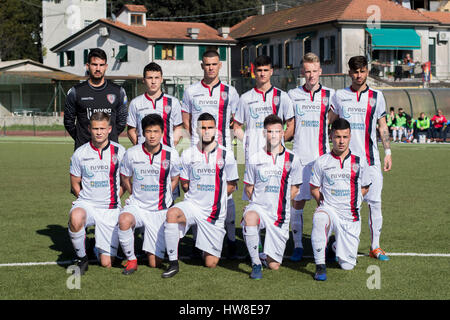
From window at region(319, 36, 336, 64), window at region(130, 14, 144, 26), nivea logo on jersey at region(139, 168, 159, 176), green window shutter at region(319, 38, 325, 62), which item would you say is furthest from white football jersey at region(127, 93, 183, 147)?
window at region(130, 14, 144, 26)

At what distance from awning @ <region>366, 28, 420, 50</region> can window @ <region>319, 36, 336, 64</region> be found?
237 centimetres

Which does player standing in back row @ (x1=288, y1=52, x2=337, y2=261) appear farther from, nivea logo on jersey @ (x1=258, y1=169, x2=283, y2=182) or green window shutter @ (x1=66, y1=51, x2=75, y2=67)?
green window shutter @ (x1=66, y1=51, x2=75, y2=67)

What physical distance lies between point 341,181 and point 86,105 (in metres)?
3.06

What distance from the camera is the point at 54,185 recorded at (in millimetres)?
13266

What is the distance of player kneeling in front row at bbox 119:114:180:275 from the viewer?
6.47 metres

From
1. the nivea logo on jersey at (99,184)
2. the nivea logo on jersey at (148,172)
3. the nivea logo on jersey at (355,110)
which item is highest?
the nivea logo on jersey at (355,110)

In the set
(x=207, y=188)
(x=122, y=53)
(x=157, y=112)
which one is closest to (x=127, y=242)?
(x=207, y=188)

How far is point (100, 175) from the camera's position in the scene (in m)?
6.63

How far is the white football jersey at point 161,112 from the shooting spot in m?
7.38

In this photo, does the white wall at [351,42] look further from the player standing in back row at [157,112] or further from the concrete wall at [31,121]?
the player standing in back row at [157,112]

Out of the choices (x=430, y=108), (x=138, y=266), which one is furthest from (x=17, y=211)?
(x=430, y=108)

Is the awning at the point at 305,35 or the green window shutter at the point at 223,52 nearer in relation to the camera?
the awning at the point at 305,35

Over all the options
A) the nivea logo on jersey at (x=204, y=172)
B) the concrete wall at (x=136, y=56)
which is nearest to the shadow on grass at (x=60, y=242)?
the nivea logo on jersey at (x=204, y=172)

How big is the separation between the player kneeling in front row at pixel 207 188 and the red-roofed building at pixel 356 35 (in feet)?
112
